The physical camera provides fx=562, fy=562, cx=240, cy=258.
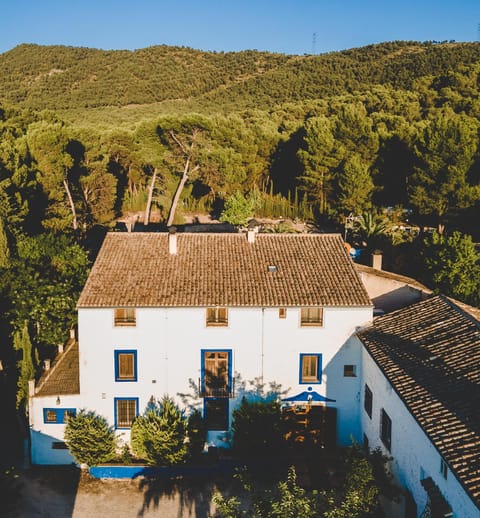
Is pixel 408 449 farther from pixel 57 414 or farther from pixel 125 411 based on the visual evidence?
pixel 57 414

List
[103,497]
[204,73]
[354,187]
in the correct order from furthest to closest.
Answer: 1. [204,73]
2. [354,187]
3. [103,497]

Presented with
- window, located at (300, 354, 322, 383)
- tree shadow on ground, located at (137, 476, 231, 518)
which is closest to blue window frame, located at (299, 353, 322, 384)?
window, located at (300, 354, 322, 383)

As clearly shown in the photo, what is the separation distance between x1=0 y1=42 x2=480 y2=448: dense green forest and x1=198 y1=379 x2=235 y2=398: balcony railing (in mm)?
6787

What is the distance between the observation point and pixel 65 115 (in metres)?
71.1

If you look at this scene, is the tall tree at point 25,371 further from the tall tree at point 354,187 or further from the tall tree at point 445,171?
the tall tree at point 354,187

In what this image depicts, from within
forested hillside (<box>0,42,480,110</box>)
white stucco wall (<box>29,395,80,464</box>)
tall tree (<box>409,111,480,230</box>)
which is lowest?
white stucco wall (<box>29,395,80,464</box>)

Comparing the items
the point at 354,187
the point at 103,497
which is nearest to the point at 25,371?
the point at 103,497

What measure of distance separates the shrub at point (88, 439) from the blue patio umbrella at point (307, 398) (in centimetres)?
630

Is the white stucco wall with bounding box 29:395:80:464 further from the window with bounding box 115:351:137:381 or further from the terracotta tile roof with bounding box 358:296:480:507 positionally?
the terracotta tile roof with bounding box 358:296:480:507

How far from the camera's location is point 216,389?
1950 centimetres

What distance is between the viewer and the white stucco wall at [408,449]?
39.3ft

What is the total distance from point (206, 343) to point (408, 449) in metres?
7.46

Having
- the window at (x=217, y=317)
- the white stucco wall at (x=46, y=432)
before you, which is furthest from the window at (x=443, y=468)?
the white stucco wall at (x=46, y=432)

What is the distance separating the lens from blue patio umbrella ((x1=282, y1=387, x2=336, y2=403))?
1977cm
